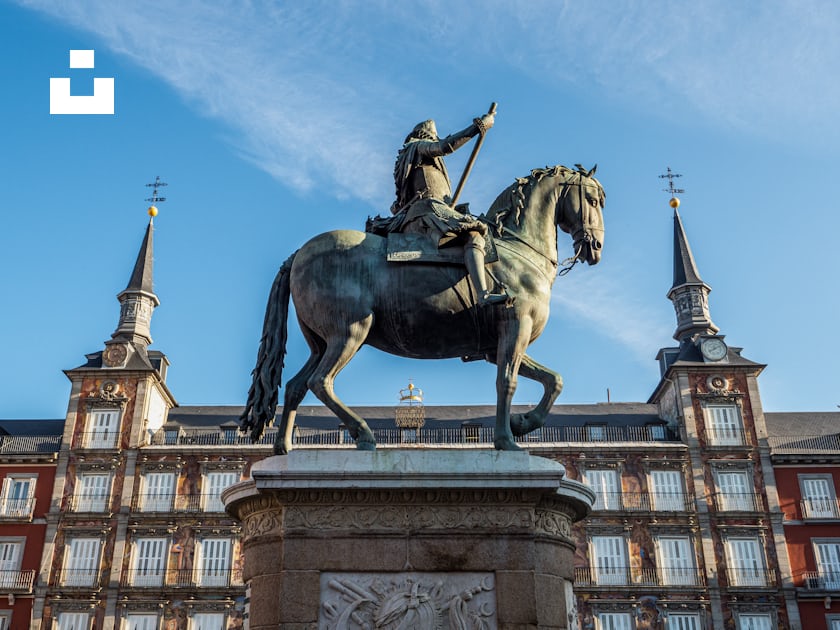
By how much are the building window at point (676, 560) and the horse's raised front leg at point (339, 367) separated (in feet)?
119

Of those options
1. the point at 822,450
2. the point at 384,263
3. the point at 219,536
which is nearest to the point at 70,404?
the point at 219,536

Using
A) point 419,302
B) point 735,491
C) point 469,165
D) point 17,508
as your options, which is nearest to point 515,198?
point 469,165

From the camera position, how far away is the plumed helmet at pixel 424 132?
8.73 m

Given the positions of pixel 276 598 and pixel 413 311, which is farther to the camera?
pixel 413 311

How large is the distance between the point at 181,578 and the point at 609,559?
20.3 metres

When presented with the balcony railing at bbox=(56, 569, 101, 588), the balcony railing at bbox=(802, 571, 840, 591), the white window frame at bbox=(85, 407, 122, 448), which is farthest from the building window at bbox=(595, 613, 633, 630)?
the white window frame at bbox=(85, 407, 122, 448)

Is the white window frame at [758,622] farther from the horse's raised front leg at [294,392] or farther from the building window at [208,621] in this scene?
the horse's raised front leg at [294,392]

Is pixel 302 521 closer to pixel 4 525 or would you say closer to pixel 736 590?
pixel 736 590

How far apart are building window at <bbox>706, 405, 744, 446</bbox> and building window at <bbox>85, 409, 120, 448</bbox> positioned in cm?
3011

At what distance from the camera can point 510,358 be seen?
7617mm

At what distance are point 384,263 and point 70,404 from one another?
41.6 m

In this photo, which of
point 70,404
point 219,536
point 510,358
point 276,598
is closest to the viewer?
point 276,598

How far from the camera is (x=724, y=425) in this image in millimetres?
43812

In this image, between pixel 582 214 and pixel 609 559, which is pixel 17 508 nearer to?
Result: pixel 609 559
